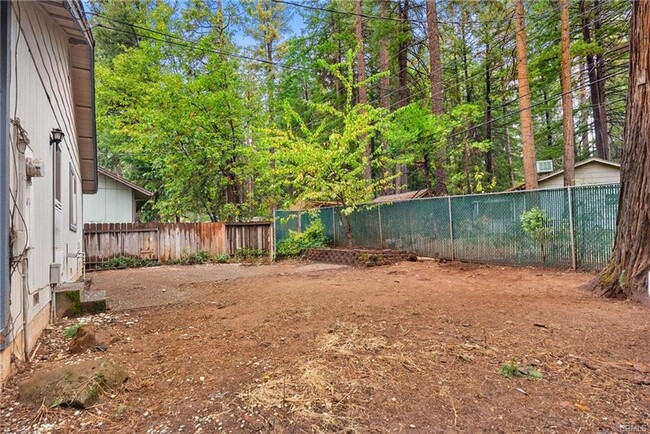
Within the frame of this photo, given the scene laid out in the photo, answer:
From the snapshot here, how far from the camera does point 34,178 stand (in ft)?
11.0

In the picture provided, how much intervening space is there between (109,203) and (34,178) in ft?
38.3

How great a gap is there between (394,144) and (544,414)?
34.3ft

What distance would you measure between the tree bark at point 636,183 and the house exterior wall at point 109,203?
1479cm

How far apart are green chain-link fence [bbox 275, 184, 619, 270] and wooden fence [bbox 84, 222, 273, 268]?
10.0 ft

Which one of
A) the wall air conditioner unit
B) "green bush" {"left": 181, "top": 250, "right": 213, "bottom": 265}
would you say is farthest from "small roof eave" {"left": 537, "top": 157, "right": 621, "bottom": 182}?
"green bush" {"left": 181, "top": 250, "right": 213, "bottom": 265}

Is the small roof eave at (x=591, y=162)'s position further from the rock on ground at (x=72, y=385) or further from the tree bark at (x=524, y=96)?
the rock on ground at (x=72, y=385)

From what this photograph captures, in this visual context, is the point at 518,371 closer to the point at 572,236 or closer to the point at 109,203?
the point at 572,236

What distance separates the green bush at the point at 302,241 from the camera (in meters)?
11.6

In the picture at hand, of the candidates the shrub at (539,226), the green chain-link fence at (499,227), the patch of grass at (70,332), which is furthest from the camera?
the shrub at (539,226)

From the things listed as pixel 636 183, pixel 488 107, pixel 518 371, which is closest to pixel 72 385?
pixel 518 371

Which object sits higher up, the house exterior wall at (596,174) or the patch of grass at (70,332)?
the house exterior wall at (596,174)

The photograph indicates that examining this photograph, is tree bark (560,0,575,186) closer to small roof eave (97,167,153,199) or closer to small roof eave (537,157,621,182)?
small roof eave (537,157,621,182)

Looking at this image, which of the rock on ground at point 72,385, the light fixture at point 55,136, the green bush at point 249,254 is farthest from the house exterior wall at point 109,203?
the rock on ground at point 72,385

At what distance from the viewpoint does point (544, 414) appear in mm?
1883
